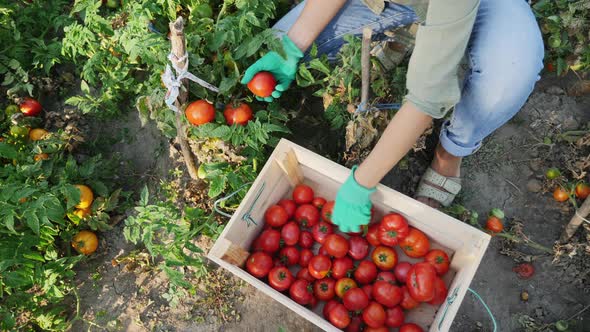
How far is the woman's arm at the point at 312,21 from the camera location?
241 cm

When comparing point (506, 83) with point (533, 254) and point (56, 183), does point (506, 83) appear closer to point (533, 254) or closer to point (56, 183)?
point (533, 254)

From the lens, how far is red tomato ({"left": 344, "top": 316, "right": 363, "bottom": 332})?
2.17 meters

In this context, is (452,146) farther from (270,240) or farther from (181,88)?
(181,88)

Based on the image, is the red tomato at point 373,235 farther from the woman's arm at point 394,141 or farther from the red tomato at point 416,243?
the woman's arm at point 394,141

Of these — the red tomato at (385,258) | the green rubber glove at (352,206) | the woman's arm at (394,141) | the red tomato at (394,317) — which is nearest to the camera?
the woman's arm at (394,141)

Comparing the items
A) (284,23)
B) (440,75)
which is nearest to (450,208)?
(440,75)

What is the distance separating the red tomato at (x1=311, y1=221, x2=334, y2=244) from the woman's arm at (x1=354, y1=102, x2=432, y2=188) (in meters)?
0.42

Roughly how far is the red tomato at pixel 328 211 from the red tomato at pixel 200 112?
0.76 m

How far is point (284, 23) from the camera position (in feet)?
8.82

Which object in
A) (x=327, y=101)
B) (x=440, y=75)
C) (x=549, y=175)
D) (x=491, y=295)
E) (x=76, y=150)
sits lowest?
(x=491, y=295)

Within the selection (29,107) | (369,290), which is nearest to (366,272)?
(369,290)

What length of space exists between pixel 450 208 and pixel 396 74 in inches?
33.6

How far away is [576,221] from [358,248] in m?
1.23

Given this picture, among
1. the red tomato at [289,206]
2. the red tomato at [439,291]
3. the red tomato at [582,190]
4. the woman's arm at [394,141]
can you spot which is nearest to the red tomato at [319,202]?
the red tomato at [289,206]
